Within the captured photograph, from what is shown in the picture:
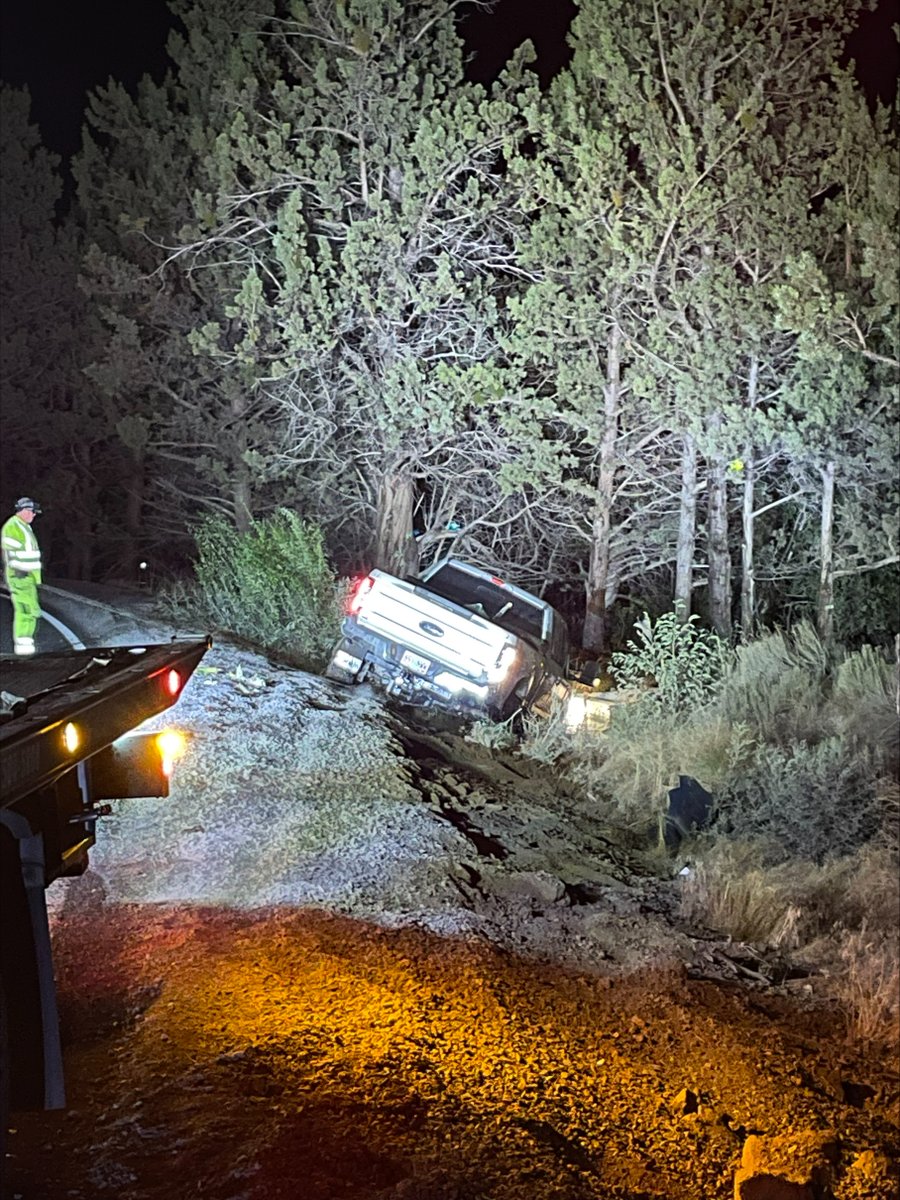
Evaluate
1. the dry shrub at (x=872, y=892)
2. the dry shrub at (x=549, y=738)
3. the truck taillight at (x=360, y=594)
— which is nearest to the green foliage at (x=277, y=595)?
the truck taillight at (x=360, y=594)

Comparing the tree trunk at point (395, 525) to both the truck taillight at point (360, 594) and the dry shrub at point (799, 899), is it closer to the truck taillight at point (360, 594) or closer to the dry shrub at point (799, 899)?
the truck taillight at point (360, 594)

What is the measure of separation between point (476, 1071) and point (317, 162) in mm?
14912

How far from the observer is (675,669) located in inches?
490

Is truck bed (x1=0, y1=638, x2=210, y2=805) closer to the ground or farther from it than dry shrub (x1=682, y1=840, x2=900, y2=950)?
farther from it

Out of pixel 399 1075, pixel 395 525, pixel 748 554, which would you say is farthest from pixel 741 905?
pixel 395 525

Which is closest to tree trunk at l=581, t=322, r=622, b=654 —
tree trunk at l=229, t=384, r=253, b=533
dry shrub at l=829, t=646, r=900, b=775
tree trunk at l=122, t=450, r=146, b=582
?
dry shrub at l=829, t=646, r=900, b=775

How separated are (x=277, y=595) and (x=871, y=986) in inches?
400

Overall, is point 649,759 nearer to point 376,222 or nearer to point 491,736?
point 491,736

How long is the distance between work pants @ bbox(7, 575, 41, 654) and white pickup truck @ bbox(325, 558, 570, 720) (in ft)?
10.7

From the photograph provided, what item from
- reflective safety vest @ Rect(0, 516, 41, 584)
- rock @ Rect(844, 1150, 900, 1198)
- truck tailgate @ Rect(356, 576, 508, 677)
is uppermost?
reflective safety vest @ Rect(0, 516, 41, 584)

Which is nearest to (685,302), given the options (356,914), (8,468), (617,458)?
(617,458)

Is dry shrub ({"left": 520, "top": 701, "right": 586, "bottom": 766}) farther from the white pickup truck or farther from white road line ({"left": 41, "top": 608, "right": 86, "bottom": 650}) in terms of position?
white road line ({"left": 41, "top": 608, "right": 86, "bottom": 650})

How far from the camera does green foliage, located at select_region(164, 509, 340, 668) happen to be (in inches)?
567

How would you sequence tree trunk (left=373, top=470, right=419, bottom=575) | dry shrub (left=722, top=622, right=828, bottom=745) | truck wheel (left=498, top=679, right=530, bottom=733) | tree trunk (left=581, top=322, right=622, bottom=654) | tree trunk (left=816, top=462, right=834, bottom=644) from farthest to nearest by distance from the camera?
1. tree trunk (left=373, top=470, right=419, bottom=575)
2. tree trunk (left=581, top=322, right=622, bottom=654)
3. tree trunk (left=816, top=462, right=834, bottom=644)
4. truck wheel (left=498, top=679, right=530, bottom=733)
5. dry shrub (left=722, top=622, right=828, bottom=745)
